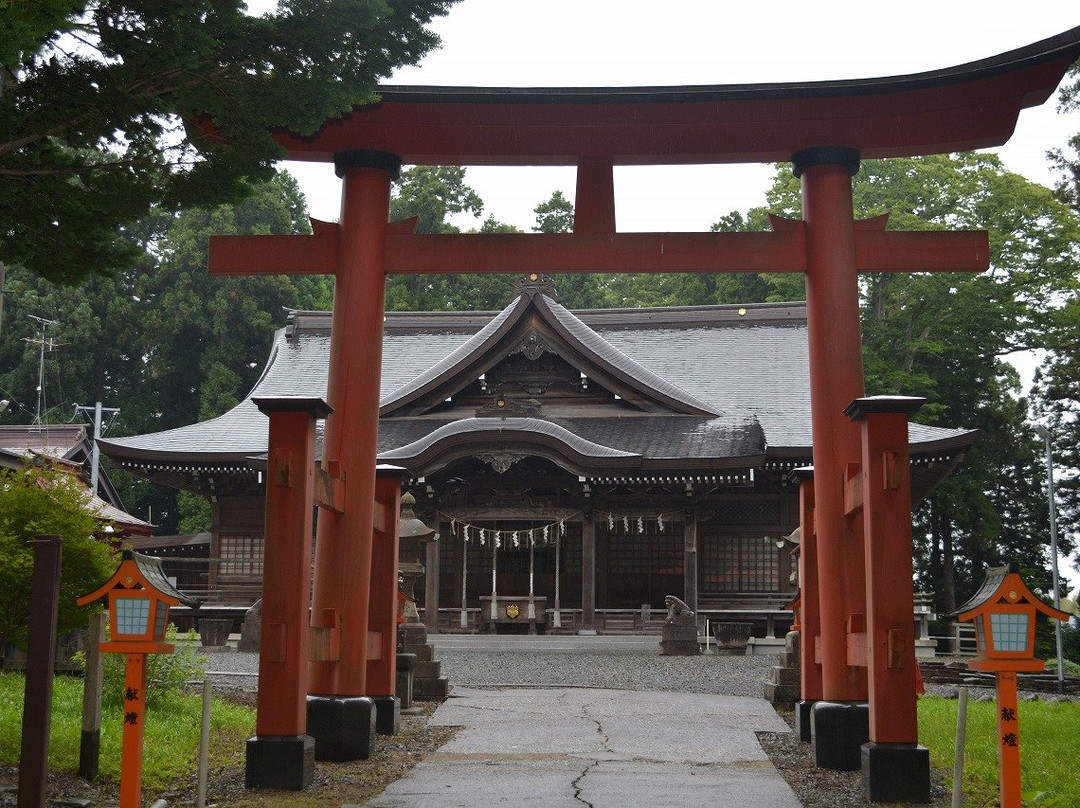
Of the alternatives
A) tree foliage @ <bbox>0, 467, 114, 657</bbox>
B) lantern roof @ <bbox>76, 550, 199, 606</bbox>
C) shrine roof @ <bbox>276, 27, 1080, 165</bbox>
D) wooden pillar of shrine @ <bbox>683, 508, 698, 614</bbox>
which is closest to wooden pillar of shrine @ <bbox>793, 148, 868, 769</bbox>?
shrine roof @ <bbox>276, 27, 1080, 165</bbox>

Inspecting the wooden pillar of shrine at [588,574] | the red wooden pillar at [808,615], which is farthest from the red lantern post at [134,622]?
the wooden pillar of shrine at [588,574]

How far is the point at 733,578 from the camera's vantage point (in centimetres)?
2261

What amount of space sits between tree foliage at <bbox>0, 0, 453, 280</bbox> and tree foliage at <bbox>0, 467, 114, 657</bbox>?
4.02 metres

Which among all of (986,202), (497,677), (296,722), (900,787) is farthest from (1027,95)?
(986,202)

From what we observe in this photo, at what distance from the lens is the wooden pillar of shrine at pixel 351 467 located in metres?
8.27

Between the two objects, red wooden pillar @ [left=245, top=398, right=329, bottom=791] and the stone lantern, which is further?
the stone lantern

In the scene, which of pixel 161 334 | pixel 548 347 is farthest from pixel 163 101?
pixel 161 334

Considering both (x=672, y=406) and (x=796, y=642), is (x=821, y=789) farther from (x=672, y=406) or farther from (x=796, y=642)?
(x=672, y=406)

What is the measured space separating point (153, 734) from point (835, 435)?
18.5ft

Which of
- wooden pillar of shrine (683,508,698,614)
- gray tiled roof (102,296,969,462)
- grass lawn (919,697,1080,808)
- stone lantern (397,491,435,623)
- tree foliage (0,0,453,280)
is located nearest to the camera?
tree foliage (0,0,453,280)

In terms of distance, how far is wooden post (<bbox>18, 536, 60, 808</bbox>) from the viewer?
17.5ft

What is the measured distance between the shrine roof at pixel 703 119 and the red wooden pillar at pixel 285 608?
243 cm

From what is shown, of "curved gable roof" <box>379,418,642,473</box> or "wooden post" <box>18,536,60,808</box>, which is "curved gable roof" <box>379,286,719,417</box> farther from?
"wooden post" <box>18,536,60,808</box>

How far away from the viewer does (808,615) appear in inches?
368
